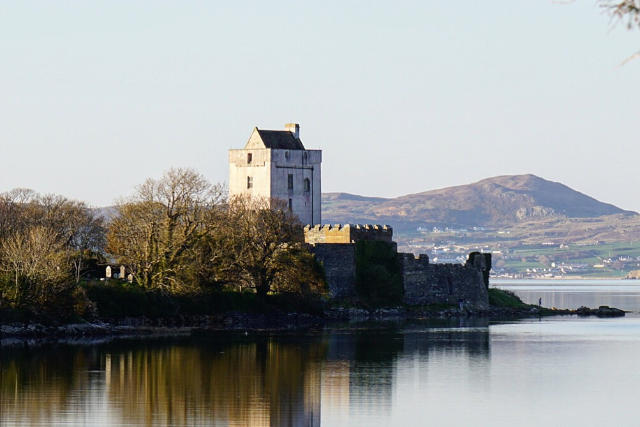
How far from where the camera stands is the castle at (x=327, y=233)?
88.8 metres

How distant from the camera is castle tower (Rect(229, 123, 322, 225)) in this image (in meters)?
103

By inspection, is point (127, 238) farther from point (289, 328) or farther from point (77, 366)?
point (77, 366)

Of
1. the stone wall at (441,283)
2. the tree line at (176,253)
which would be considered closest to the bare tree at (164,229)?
the tree line at (176,253)

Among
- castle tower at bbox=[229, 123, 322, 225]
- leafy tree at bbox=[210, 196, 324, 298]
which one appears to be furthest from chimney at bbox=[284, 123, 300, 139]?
leafy tree at bbox=[210, 196, 324, 298]

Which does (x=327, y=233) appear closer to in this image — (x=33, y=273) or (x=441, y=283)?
(x=441, y=283)

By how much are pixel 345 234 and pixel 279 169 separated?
45.1 feet

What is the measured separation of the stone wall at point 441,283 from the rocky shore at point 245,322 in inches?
32.1

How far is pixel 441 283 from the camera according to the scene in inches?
3765

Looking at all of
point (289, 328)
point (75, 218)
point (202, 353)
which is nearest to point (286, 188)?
point (75, 218)

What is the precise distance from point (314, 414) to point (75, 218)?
60.8 meters

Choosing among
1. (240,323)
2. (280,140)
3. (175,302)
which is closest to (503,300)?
(280,140)

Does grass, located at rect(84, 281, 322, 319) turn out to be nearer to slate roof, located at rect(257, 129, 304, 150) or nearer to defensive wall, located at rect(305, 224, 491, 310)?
defensive wall, located at rect(305, 224, 491, 310)

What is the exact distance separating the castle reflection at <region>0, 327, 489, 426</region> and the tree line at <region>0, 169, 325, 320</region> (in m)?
5.71

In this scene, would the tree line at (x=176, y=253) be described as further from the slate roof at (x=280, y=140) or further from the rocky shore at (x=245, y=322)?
the slate roof at (x=280, y=140)
